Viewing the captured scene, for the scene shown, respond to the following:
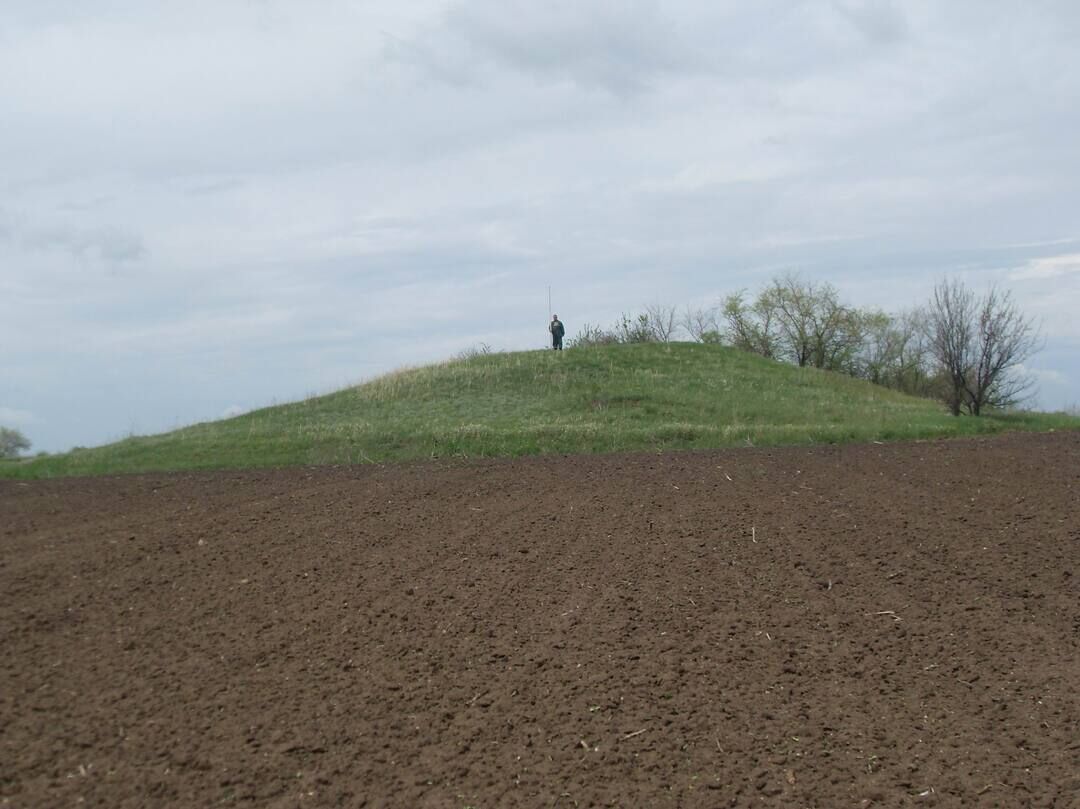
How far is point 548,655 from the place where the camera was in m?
7.04

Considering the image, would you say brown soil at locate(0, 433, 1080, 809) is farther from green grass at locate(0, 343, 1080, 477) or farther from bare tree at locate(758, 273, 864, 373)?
bare tree at locate(758, 273, 864, 373)

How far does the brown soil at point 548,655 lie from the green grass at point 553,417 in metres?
8.87

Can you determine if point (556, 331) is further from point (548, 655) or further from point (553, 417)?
point (548, 655)

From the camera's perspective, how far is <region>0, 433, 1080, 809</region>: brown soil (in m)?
Result: 5.38

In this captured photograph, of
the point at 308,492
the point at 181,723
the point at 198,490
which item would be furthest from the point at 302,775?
the point at 198,490

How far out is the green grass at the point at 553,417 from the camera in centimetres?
2131

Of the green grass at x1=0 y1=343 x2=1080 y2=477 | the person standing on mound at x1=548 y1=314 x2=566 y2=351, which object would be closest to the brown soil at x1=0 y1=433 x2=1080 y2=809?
the green grass at x1=0 y1=343 x2=1080 y2=477

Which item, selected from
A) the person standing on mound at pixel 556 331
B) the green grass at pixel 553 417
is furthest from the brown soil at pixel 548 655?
the person standing on mound at pixel 556 331

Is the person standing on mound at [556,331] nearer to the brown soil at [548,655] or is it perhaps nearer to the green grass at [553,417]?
the green grass at [553,417]

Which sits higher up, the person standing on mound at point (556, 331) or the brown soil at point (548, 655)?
the person standing on mound at point (556, 331)

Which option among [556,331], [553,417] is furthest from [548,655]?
[556,331]

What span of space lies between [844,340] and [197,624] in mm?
54931

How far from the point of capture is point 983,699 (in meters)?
6.44

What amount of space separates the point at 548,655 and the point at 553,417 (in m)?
17.9
